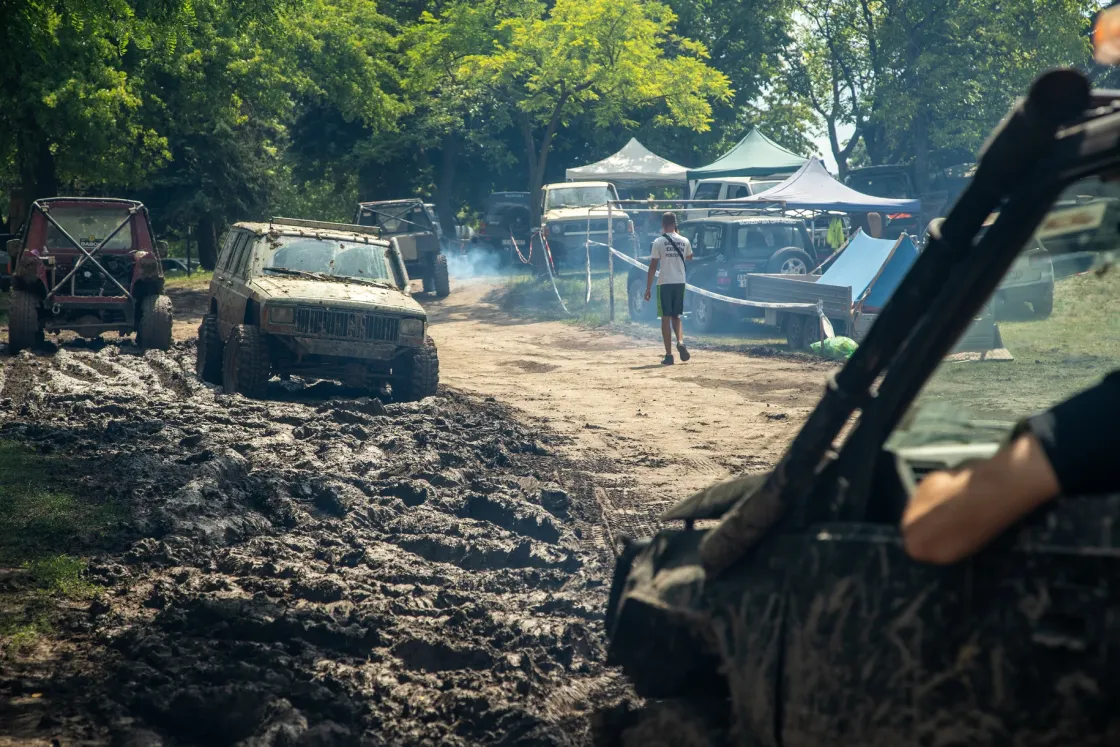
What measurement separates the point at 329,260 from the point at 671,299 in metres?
4.61

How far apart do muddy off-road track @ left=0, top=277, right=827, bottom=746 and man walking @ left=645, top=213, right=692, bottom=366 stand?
1.49m

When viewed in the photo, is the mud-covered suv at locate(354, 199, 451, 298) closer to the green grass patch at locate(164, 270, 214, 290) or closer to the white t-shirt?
the green grass patch at locate(164, 270, 214, 290)

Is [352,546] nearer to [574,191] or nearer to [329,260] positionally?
[329,260]

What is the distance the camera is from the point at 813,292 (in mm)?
15773

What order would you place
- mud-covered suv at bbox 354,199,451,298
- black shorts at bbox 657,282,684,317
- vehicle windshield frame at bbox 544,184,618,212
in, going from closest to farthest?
black shorts at bbox 657,282,684,317 < mud-covered suv at bbox 354,199,451,298 < vehicle windshield frame at bbox 544,184,618,212

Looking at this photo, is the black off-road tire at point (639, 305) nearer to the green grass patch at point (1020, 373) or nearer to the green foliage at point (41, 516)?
the green foliage at point (41, 516)

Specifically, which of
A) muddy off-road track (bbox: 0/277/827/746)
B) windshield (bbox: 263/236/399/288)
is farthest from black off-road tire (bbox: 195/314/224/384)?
windshield (bbox: 263/236/399/288)

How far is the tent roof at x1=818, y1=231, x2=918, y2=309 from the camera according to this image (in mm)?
15352

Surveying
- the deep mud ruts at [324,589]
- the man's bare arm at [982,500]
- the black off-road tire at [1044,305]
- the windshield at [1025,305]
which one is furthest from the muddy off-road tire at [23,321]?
the man's bare arm at [982,500]

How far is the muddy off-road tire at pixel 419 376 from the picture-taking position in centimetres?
1203

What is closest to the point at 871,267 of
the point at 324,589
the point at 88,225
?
the point at 88,225

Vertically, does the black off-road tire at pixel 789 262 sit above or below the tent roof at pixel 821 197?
below

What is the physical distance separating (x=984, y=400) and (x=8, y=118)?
21487mm

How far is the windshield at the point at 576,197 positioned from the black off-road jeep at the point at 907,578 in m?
24.1
